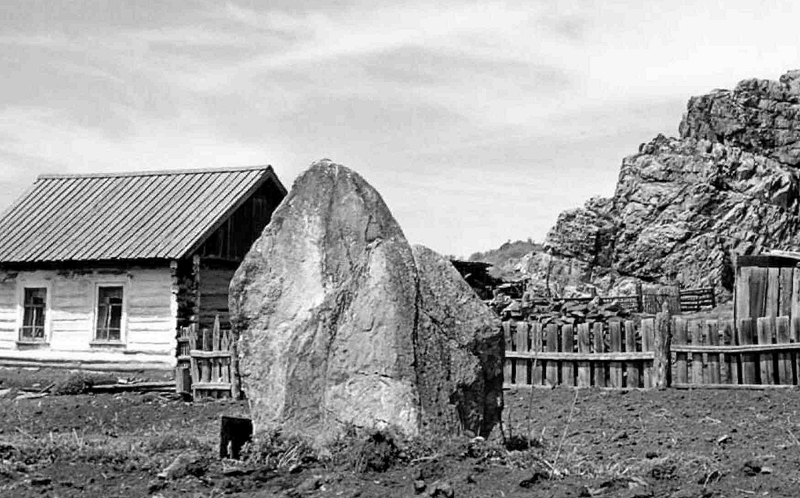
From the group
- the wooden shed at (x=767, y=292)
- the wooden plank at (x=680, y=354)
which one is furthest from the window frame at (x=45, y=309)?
the wooden shed at (x=767, y=292)

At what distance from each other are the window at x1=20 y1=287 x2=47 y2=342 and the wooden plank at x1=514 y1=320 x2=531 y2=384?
47.4ft

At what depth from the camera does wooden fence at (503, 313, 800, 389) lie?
12359 mm

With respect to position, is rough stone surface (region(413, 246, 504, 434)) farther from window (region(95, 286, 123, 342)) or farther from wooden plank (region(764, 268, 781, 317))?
window (region(95, 286, 123, 342))

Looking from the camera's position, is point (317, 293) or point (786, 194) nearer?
point (317, 293)

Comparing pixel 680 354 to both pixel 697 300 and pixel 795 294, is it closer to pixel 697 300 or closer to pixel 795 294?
pixel 795 294

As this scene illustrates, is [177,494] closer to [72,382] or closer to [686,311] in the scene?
[72,382]

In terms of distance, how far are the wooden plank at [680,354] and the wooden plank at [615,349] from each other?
29.8 inches

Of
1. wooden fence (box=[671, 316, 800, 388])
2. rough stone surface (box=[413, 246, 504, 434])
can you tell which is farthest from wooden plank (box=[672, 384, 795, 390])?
rough stone surface (box=[413, 246, 504, 434])

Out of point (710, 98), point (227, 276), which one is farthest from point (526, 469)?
point (710, 98)

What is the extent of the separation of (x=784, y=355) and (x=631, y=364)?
78.1 inches

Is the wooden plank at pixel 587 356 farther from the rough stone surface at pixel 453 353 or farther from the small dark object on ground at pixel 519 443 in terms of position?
the rough stone surface at pixel 453 353

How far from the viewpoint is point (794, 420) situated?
10000 millimetres

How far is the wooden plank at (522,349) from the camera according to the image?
47.0 feet

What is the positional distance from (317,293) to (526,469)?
2.06m
